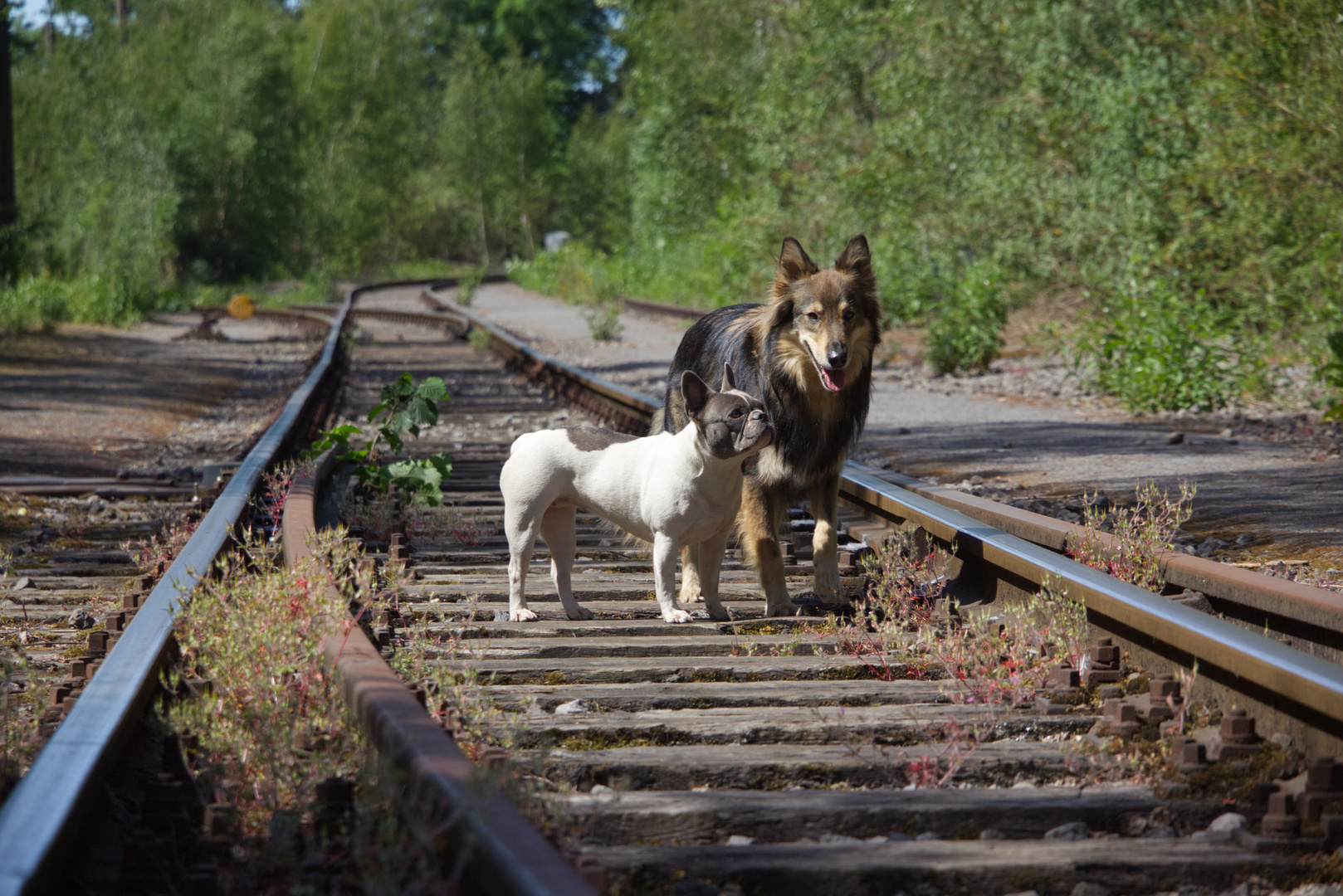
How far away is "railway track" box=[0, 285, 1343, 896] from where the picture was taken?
255cm

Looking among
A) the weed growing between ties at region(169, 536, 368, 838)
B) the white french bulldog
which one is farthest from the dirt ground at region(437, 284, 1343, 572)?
the weed growing between ties at region(169, 536, 368, 838)

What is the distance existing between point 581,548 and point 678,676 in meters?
2.23

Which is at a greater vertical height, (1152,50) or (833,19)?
(833,19)

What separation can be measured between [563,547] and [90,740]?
2214mm

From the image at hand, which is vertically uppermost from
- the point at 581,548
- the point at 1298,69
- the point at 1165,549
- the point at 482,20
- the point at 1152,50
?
the point at 482,20

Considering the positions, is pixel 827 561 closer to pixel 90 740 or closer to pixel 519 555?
pixel 519 555

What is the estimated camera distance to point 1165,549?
4598 millimetres

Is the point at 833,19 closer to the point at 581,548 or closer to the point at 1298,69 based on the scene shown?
the point at 1298,69

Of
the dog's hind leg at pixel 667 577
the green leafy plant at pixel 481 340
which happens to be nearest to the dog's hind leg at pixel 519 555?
the dog's hind leg at pixel 667 577

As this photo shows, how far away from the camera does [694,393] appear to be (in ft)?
14.4

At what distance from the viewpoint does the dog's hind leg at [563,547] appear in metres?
4.71

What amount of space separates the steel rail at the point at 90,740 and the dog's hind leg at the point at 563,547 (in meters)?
1.11

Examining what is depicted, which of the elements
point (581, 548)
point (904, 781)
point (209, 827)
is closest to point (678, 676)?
point (904, 781)

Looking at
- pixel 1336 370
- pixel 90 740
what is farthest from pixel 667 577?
pixel 1336 370
